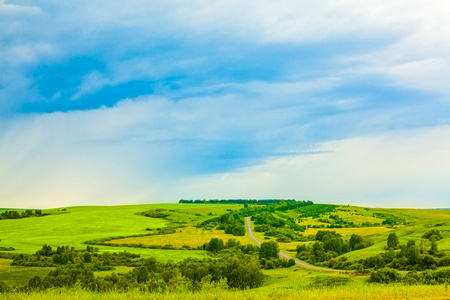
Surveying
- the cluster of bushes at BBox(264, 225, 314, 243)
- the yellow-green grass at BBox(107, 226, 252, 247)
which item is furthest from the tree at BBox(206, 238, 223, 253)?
the cluster of bushes at BBox(264, 225, 314, 243)

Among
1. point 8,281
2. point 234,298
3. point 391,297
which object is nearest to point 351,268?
point 391,297

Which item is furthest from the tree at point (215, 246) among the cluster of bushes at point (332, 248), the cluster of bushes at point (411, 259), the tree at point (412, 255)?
the tree at point (412, 255)

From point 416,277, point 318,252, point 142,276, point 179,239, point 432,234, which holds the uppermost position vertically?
point 432,234

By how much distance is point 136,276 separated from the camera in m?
60.9

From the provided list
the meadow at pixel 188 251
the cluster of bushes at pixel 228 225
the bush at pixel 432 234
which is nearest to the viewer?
the meadow at pixel 188 251

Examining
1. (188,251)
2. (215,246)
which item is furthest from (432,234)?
(188,251)

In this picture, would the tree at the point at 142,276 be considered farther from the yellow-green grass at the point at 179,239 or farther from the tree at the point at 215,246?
the yellow-green grass at the point at 179,239

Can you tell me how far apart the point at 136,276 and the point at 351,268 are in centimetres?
3560

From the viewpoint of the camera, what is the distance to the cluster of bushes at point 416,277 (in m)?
36.4

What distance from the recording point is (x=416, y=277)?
38531 millimetres

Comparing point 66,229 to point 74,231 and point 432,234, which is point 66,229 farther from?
point 432,234

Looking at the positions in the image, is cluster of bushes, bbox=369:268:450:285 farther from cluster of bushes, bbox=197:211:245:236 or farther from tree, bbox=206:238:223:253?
cluster of bushes, bbox=197:211:245:236

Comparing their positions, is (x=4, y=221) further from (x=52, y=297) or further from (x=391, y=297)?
(x=391, y=297)

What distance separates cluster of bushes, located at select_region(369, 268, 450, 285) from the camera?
119 feet
